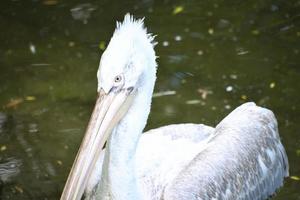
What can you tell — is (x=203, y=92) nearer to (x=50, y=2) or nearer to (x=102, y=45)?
(x=102, y=45)

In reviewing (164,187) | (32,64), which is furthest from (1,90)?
(164,187)

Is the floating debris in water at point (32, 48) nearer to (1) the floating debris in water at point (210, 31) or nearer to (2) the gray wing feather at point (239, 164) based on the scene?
(1) the floating debris in water at point (210, 31)

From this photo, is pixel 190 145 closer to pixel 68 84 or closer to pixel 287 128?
pixel 287 128

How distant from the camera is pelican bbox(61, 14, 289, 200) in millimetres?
4309

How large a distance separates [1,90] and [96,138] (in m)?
3.16

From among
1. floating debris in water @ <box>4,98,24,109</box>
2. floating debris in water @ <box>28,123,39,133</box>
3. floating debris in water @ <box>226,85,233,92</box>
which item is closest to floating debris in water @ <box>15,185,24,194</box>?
floating debris in water @ <box>28,123,39,133</box>

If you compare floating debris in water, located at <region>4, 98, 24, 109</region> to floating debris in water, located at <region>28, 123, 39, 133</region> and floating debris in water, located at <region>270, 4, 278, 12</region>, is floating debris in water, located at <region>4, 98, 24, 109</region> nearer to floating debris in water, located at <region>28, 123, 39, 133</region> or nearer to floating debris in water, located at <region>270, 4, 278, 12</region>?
floating debris in water, located at <region>28, 123, 39, 133</region>

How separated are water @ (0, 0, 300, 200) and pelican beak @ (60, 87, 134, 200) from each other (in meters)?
1.62

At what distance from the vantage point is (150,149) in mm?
5312

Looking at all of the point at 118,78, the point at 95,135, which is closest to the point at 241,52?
the point at 118,78

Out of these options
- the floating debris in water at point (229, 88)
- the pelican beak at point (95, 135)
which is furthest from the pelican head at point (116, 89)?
the floating debris in water at point (229, 88)

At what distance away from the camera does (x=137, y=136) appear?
460 centimetres

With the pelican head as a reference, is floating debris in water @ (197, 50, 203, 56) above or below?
below

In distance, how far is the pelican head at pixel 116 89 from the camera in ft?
13.8
